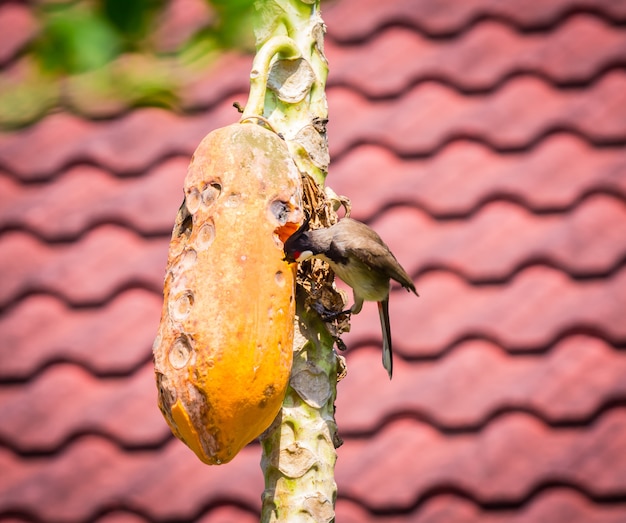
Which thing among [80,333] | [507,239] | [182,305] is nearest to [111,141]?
[80,333]

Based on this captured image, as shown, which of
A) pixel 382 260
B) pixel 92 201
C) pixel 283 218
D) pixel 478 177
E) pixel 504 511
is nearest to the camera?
pixel 283 218

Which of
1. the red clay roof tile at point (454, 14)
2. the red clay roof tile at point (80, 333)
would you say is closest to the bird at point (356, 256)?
the red clay roof tile at point (80, 333)

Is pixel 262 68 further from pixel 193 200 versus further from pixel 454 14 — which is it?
pixel 454 14

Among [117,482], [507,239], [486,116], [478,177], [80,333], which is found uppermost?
[486,116]

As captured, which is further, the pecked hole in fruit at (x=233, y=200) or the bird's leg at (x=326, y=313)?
the bird's leg at (x=326, y=313)

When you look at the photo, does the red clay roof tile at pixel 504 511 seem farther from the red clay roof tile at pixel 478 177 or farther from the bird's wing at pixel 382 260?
the bird's wing at pixel 382 260

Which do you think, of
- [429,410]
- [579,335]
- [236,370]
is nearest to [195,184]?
[236,370]
